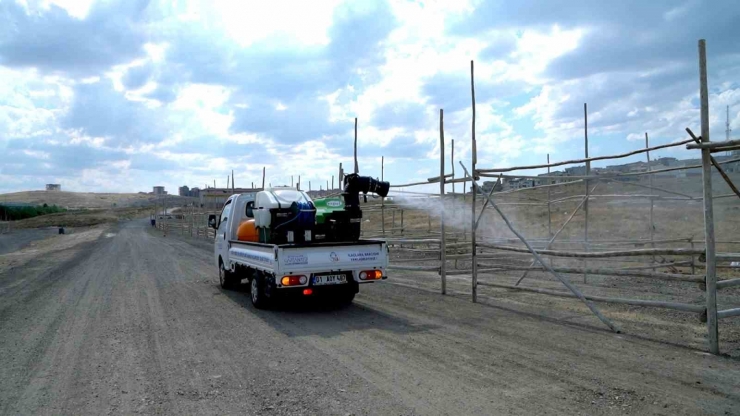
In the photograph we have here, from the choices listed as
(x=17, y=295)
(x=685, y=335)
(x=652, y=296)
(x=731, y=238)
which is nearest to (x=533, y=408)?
(x=685, y=335)

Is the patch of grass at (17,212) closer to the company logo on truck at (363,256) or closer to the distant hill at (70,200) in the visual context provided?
the distant hill at (70,200)

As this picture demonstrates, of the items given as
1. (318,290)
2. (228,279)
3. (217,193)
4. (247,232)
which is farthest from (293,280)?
(217,193)

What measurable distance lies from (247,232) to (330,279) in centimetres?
341

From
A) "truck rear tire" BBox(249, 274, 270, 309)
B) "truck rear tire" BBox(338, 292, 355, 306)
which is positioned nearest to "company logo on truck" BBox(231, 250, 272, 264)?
"truck rear tire" BBox(249, 274, 270, 309)

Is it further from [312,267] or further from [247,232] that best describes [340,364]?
[247,232]

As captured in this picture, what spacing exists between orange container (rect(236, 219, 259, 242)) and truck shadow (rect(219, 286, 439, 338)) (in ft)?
4.89

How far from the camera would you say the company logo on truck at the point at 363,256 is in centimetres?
935

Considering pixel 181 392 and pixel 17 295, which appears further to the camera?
pixel 17 295

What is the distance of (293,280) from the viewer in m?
8.85

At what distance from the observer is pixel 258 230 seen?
35.7ft

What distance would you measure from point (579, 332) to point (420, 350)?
98.2 inches

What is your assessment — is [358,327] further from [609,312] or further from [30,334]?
[30,334]

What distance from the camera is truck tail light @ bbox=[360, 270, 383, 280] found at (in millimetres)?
9430

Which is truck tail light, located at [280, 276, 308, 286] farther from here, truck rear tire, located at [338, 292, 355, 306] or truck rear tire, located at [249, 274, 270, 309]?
truck rear tire, located at [338, 292, 355, 306]
